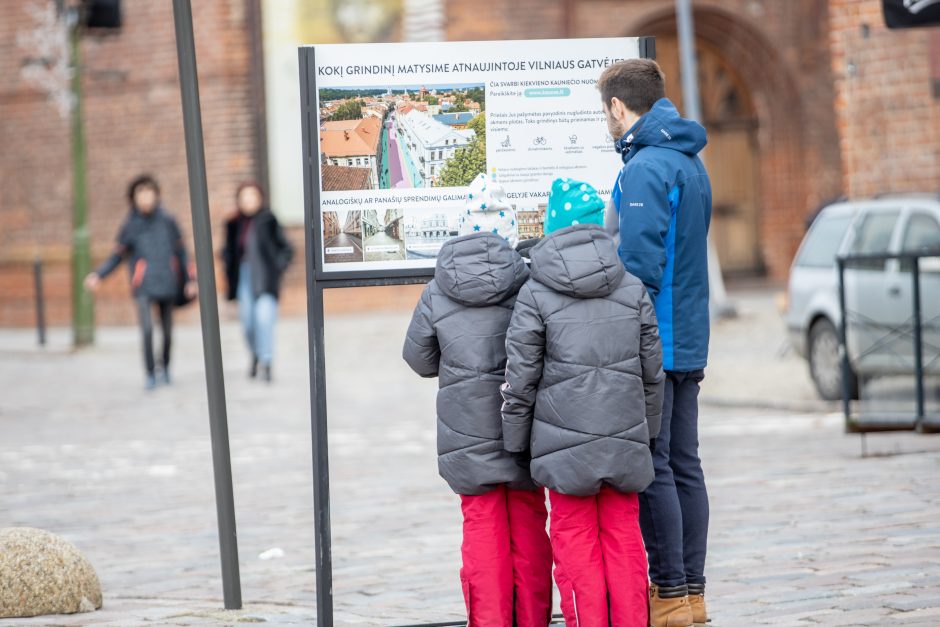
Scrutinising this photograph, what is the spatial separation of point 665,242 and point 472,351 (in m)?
0.80

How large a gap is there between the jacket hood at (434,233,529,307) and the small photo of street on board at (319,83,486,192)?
0.61 m

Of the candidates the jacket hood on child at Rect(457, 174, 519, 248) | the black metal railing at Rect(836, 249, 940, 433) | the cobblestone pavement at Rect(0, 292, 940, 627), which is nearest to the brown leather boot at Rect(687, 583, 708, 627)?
the cobblestone pavement at Rect(0, 292, 940, 627)

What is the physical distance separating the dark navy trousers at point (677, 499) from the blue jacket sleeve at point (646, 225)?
39 centimetres

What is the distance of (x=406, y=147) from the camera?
213 inches

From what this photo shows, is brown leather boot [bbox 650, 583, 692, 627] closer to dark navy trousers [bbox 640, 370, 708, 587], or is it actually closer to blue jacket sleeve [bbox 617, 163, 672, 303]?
dark navy trousers [bbox 640, 370, 708, 587]

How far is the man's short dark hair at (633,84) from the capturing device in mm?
5188

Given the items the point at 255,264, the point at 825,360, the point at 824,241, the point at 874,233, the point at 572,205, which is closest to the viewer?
the point at 572,205

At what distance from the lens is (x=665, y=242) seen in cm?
518

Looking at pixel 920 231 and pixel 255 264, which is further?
pixel 255 264

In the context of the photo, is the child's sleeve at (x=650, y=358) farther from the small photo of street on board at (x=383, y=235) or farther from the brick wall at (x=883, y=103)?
the brick wall at (x=883, y=103)

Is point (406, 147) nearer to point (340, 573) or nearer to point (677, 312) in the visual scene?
point (677, 312)

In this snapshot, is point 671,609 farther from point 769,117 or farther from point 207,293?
point 769,117

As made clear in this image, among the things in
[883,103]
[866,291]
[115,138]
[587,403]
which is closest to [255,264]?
[883,103]

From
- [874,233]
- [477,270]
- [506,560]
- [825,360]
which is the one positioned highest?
[477,270]
